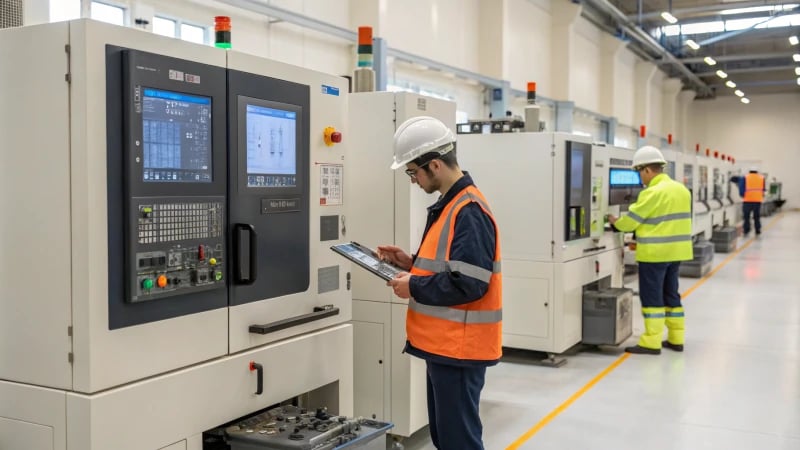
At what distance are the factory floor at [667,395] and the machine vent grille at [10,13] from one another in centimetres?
283

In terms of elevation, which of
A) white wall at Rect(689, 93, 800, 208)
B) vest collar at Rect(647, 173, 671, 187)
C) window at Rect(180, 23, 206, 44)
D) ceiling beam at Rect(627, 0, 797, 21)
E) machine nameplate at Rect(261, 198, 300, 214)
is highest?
ceiling beam at Rect(627, 0, 797, 21)

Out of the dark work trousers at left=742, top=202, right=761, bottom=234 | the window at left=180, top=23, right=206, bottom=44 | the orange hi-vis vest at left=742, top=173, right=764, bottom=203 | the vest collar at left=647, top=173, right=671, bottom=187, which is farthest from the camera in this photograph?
the dark work trousers at left=742, top=202, right=761, bottom=234

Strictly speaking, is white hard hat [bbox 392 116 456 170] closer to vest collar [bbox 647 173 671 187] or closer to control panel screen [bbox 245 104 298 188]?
control panel screen [bbox 245 104 298 188]

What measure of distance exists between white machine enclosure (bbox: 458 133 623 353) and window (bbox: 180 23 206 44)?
231 cm

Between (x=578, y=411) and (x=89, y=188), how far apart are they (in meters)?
3.62

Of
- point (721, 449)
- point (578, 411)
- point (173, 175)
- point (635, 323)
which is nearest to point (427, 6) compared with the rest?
point (635, 323)

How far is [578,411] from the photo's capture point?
480 centimetres

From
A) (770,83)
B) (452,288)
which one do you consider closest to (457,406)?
(452,288)

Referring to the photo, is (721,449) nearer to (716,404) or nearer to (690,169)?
(716,404)

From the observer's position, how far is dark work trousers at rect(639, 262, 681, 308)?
245 inches

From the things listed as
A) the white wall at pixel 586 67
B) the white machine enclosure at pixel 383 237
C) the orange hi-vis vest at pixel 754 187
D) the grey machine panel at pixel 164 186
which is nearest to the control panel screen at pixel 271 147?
the grey machine panel at pixel 164 186

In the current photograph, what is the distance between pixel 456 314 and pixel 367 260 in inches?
16.7

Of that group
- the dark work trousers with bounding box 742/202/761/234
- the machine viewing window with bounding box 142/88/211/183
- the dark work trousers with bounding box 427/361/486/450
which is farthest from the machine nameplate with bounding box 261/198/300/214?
the dark work trousers with bounding box 742/202/761/234

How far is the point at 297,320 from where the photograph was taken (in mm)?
2934
